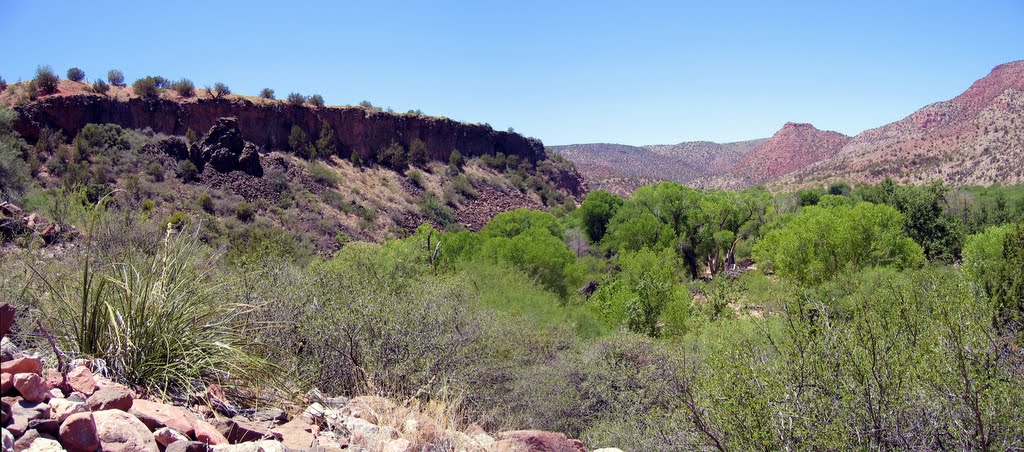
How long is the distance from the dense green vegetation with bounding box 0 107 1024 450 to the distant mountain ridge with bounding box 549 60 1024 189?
4145 centimetres

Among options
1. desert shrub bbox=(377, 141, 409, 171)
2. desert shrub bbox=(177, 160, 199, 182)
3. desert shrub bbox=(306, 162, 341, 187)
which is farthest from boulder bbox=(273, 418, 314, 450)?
desert shrub bbox=(377, 141, 409, 171)

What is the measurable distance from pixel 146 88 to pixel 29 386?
48.4m

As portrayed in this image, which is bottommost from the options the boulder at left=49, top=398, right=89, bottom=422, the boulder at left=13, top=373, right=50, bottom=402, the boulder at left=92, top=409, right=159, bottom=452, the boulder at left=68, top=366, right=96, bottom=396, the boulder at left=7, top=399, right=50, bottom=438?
the boulder at left=92, top=409, right=159, bottom=452

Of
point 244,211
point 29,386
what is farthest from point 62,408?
point 244,211

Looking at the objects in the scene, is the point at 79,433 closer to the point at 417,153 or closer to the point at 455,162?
the point at 417,153

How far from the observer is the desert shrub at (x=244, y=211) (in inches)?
1563

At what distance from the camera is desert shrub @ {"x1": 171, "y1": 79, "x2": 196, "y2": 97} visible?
4812 cm

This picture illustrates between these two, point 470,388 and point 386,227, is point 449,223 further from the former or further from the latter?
point 470,388

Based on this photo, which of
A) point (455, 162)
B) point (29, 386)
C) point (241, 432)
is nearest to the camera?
point (29, 386)

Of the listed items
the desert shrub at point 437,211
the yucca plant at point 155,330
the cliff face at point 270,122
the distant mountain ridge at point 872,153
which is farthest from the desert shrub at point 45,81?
the distant mountain ridge at point 872,153

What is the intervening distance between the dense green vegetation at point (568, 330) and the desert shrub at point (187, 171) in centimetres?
633

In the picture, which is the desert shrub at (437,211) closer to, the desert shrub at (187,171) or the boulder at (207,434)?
the desert shrub at (187,171)

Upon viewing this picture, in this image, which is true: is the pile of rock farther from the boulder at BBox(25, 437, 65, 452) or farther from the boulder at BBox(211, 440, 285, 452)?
the boulder at BBox(25, 437, 65, 452)

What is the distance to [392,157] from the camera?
6091 cm
